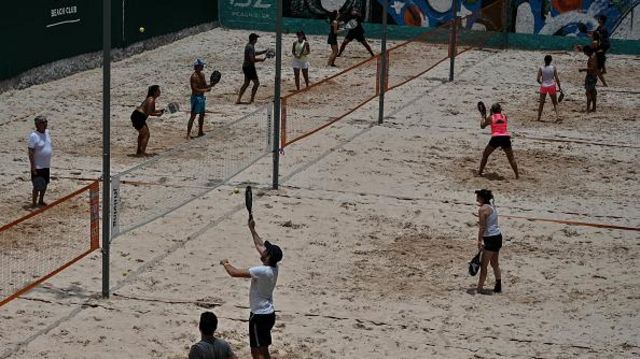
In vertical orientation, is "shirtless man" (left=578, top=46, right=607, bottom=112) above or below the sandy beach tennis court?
above

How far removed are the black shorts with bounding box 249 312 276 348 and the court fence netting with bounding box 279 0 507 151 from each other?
27.7 feet

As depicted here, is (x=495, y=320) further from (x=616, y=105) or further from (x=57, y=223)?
(x=616, y=105)

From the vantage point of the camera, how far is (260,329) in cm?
1202

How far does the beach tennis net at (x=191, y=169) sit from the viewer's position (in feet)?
59.0

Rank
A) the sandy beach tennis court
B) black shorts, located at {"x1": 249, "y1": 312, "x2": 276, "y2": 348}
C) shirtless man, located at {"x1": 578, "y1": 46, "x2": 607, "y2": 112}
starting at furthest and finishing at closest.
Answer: shirtless man, located at {"x1": 578, "y1": 46, "x2": 607, "y2": 112} → the sandy beach tennis court → black shorts, located at {"x1": 249, "y1": 312, "x2": 276, "y2": 348}

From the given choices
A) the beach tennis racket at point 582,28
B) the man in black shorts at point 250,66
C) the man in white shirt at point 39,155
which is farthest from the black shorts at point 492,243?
the beach tennis racket at point 582,28

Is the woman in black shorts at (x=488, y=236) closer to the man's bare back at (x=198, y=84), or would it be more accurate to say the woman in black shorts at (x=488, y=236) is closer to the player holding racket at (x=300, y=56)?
the man's bare back at (x=198, y=84)

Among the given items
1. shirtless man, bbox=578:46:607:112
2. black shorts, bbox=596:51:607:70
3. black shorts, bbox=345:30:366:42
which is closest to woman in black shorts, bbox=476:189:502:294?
shirtless man, bbox=578:46:607:112

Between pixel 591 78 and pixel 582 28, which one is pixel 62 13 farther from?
pixel 582 28

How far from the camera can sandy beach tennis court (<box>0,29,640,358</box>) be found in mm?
13656

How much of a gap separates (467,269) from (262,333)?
4857 mm

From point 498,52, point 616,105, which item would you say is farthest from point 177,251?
point 498,52

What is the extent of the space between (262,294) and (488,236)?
409 centimetres

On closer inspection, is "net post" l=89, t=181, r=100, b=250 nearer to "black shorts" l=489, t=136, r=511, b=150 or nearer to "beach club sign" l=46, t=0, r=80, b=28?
"black shorts" l=489, t=136, r=511, b=150
